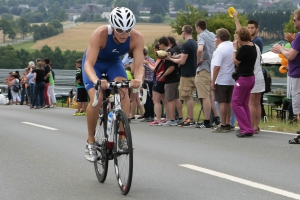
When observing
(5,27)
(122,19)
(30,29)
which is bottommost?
(30,29)

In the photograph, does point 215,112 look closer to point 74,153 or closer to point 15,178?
point 74,153

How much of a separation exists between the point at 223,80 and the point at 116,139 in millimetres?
6270

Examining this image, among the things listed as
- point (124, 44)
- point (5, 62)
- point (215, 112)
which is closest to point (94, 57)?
point (124, 44)

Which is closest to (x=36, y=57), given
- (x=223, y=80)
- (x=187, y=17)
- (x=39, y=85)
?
(x=187, y=17)

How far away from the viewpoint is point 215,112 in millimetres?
14898

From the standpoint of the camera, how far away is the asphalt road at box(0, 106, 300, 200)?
7207 millimetres

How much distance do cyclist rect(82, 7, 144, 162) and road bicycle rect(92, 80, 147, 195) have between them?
0.13 m

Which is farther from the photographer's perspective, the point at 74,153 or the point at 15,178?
the point at 74,153

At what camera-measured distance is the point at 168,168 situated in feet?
28.9

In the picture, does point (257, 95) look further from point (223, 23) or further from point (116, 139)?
point (223, 23)

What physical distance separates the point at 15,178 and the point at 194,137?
4.79 metres

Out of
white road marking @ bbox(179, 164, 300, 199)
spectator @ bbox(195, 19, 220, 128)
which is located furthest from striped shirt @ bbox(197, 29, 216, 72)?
white road marking @ bbox(179, 164, 300, 199)

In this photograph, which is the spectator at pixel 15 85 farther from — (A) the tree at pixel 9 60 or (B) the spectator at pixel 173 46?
(A) the tree at pixel 9 60

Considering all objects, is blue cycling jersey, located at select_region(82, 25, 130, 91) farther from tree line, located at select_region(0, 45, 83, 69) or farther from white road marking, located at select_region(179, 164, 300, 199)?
tree line, located at select_region(0, 45, 83, 69)
